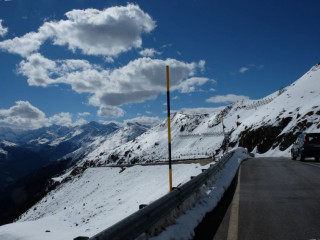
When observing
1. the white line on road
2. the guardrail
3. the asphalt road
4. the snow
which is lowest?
the snow

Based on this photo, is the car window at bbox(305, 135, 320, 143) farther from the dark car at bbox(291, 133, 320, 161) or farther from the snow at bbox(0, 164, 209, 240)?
the snow at bbox(0, 164, 209, 240)

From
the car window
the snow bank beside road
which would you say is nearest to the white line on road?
the snow bank beside road

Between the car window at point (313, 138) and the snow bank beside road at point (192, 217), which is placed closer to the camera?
the snow bank beside road at point (192, 217)

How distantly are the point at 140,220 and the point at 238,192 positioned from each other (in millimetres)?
6067

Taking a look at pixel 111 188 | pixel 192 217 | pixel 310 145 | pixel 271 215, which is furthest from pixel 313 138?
pixel 111 188

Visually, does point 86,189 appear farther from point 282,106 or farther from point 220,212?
point 282,106

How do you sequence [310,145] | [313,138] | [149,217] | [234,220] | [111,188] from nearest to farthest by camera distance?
[149,217] → [234,220] → [313,138] → [310,145] → [111,188]

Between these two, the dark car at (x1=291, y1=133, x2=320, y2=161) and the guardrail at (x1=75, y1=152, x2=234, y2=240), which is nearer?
the guardrail at (x1=75, y1=152, x2=234, y2=240)

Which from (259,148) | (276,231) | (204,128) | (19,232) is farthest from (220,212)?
(204,128)

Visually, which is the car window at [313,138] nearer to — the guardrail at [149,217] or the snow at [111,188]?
the snow at [111,188]

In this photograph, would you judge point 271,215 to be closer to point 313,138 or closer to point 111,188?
point 313,138

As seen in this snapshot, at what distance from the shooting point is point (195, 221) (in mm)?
6105

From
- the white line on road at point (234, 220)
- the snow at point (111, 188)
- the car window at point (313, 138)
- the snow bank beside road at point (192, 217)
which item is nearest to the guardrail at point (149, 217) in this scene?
the snow bank beside road at point (192, 217)

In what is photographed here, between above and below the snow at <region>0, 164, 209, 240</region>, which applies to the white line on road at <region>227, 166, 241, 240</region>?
above
